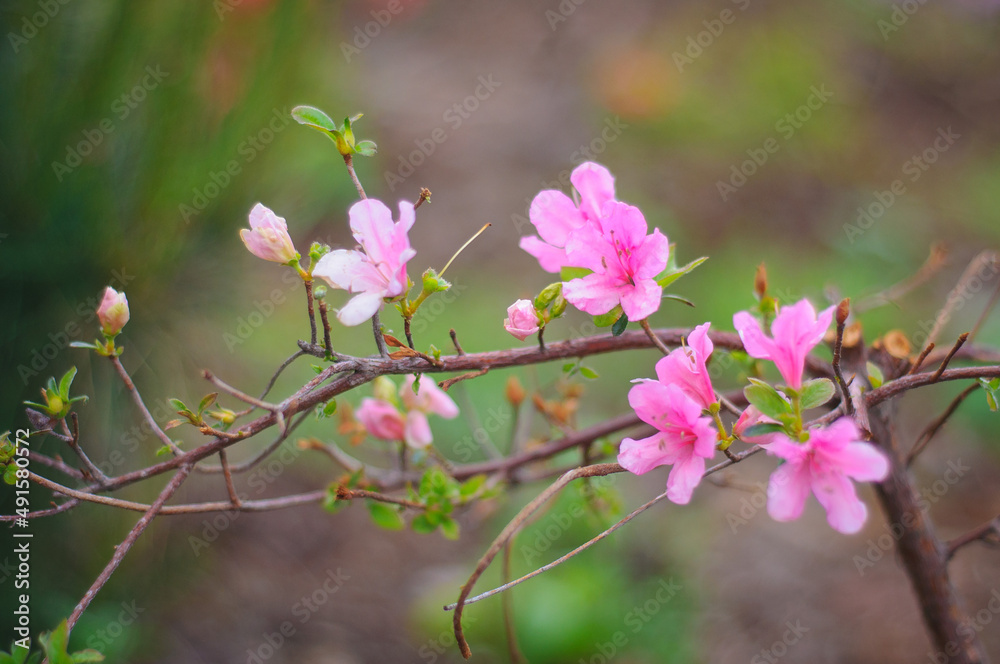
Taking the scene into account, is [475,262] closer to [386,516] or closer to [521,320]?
[386,516]

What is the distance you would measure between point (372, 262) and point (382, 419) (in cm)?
34

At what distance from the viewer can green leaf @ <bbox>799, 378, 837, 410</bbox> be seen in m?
0.55

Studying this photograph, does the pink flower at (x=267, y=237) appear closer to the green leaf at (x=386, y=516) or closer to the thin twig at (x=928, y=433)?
the green leaf at (x=386, y=516)

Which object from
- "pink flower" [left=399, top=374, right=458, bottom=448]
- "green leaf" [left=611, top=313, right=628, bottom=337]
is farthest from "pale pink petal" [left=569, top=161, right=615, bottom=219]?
"pink flower" [left=399, top=374, right=458, bottom=448]

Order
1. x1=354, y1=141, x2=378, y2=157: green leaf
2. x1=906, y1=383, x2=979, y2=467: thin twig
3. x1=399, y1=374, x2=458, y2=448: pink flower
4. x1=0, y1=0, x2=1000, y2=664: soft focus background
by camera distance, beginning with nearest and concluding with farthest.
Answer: x1=354, y1=141, x2=378, y2=157: green leaf < x1=906, y1=383, x2=979, y2=467: thin twig < x1=399, y1=374, x2=458, y2=448: pink flower < x1=0, y1=0, x2=1000, y2=664: soft focus background

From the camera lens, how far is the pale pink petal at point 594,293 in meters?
0.59

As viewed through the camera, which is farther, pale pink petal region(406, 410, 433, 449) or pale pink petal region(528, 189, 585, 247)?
pale pink petal region(406, 410, 433, 449)

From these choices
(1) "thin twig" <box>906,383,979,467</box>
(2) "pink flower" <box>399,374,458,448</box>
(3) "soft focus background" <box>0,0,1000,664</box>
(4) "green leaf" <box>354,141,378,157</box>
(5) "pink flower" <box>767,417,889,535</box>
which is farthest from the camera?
(3) "soft focus background" <box>0,0,1000,664</box>

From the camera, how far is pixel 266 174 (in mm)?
1612

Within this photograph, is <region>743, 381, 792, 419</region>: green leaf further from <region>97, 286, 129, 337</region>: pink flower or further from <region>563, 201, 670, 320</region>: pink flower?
<region>97, 286, 129, 337</region>: pink flower

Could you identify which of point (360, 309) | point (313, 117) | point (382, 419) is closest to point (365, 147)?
point (313, 117)

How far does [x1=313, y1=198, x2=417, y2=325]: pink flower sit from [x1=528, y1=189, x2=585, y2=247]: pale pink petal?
14 cm

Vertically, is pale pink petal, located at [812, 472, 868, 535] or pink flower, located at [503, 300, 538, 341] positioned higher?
pink flower, located at [503, 300, 538, 341]

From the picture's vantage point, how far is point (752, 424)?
1.85 feet
